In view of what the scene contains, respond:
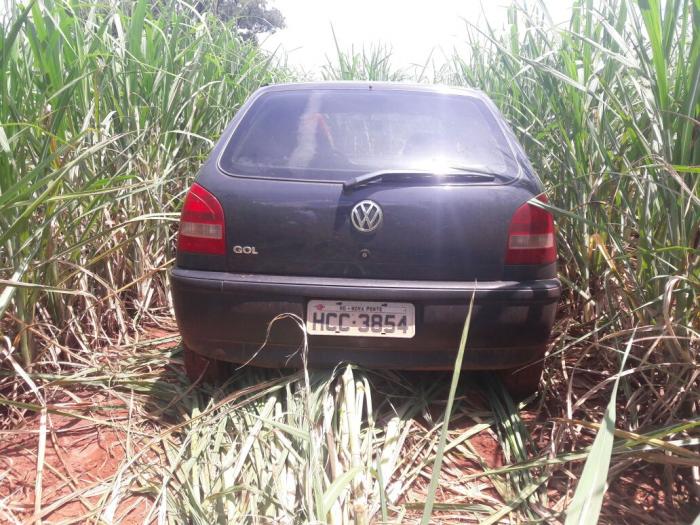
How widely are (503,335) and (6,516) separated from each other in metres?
1.60

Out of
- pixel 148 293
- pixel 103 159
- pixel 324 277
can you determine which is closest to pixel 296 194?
pixel 324 277

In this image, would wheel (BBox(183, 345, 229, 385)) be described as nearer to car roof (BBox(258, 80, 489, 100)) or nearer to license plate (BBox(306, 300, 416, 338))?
license plate (BBox(306, 300, 416, 338))

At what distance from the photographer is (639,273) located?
212 centimetres

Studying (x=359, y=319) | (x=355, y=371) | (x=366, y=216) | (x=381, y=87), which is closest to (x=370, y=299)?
(x=359, y=319)

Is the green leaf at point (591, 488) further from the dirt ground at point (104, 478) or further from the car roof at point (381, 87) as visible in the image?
the car roof at point (381, 87)

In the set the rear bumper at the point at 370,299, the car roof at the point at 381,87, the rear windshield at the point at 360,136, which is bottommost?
the rear bumper at the point at 370,299

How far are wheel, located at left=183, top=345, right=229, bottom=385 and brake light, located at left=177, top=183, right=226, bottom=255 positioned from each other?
46 cm

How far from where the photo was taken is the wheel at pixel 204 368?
2.40 meters

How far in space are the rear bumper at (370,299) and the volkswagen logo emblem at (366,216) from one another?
184mm

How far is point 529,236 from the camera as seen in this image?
82.3 inches

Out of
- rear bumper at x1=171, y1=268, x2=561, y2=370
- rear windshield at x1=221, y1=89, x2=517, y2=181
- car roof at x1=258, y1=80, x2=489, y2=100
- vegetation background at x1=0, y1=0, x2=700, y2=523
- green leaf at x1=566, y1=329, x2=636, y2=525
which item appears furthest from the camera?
car roof at x1=258, y1=80, x2=489, y2=100

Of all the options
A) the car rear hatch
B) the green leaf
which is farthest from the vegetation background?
the car rear hatch

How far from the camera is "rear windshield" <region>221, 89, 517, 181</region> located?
7.11 feet

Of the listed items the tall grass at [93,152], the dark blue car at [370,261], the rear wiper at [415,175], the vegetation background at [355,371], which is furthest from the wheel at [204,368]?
the rear wiper at [415,175]
